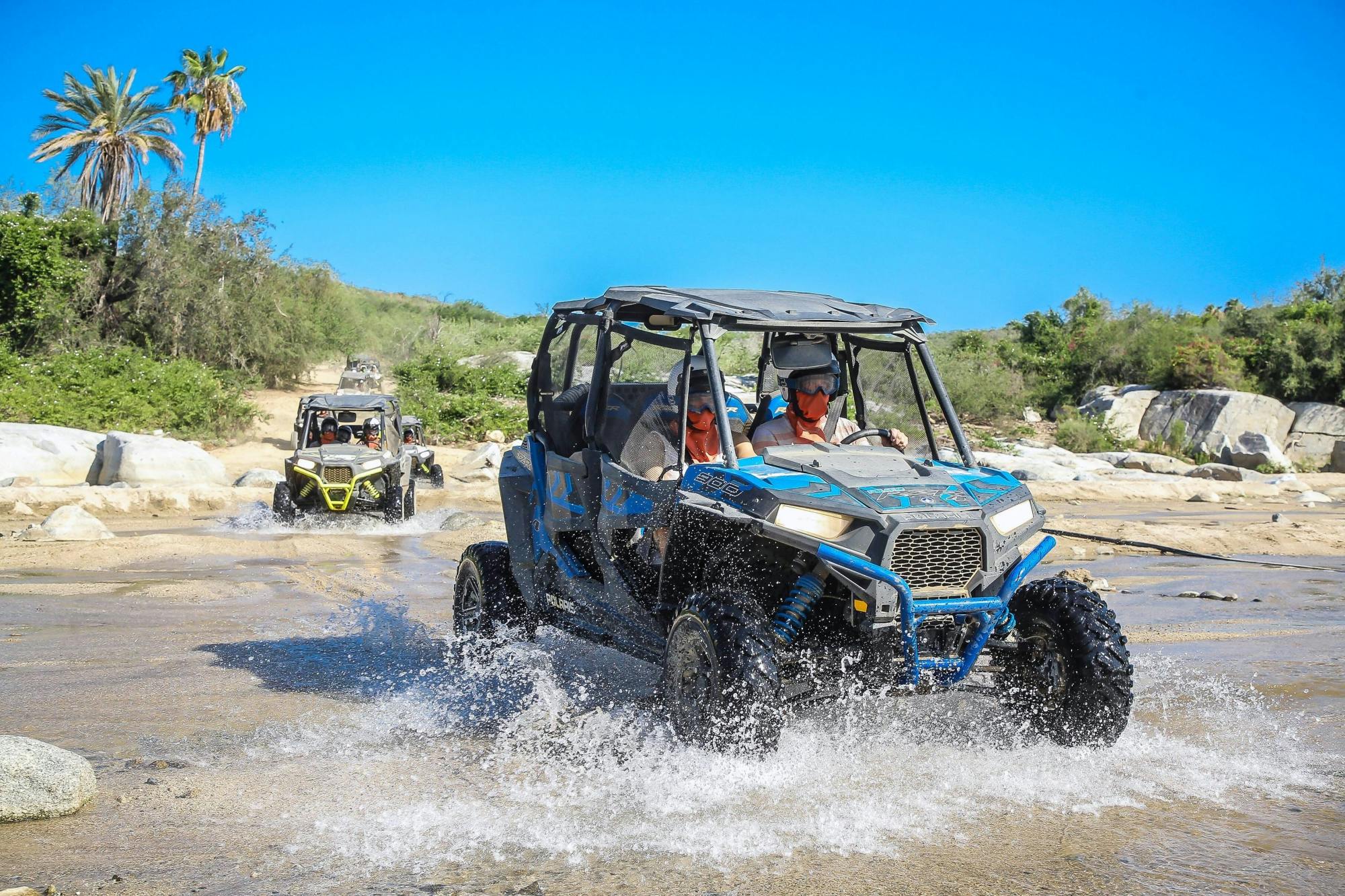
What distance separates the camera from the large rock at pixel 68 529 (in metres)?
13.3

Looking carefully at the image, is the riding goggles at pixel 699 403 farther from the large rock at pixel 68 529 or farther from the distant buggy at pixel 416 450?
the distant buggy at pixel 416 450

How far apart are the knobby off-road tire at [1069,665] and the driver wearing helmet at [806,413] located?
1251 mm

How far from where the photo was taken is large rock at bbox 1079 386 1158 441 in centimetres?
3341

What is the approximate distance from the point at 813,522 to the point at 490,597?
10.6ft

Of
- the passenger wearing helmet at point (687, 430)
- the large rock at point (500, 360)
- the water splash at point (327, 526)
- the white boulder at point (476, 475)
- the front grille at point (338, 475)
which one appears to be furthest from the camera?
the large rock at point (500, 360)

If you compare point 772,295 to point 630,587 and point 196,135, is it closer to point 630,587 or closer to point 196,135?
point 630,587

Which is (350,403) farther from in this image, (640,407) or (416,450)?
(640,407)

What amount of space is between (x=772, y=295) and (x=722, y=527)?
1553 millimetres

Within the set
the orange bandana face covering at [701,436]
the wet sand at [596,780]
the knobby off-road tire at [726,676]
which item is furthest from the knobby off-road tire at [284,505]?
the knobby off-road tire at [726,676]

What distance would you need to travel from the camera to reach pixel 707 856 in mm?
4160

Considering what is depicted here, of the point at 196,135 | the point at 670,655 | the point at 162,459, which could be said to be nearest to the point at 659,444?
the point at 670,655

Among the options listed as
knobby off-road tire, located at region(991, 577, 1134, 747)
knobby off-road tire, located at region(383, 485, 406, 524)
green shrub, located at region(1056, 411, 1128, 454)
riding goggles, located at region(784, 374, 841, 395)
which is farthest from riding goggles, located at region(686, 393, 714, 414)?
green shrub, located at region(1056, 411, 1128, 454)

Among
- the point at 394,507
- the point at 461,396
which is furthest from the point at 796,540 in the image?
the point at 461,396

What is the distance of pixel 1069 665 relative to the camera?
5.16 meters
